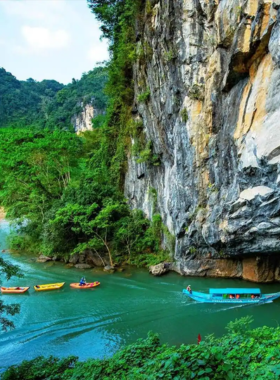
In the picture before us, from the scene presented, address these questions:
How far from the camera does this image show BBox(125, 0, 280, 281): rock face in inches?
357

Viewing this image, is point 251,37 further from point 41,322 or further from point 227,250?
point 41,322

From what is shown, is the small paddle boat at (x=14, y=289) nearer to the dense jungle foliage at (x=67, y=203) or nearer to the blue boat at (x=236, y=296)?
the dense jungle foliage at (x=67, y=203)

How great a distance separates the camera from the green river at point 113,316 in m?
9.79

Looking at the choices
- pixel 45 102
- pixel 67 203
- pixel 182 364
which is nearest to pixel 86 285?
pixel 67 203

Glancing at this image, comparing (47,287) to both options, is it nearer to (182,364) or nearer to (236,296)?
(236,296)

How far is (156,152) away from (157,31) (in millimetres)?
6330

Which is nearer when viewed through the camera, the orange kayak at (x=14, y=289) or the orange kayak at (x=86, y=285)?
the orange kayak at (x=14, y=289)

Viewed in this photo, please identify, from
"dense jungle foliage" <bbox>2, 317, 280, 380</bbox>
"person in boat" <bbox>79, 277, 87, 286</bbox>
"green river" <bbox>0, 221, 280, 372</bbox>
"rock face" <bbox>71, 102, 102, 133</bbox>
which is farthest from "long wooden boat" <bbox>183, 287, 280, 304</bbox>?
"rock face" <bbox>71, 102, 102, 133</bbox>

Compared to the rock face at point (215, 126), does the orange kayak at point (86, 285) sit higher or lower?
lower

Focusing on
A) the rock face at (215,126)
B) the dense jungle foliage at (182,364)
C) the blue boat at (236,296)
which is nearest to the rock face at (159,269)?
the rock face at (215,126)

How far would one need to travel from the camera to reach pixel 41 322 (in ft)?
37.5

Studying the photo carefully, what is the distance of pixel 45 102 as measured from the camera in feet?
196

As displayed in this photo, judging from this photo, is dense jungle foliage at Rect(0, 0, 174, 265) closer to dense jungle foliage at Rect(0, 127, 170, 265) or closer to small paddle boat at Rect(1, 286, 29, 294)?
dense jungle foliage at Rect(0, 127, 170, 265)

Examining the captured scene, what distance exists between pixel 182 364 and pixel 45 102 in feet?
207
